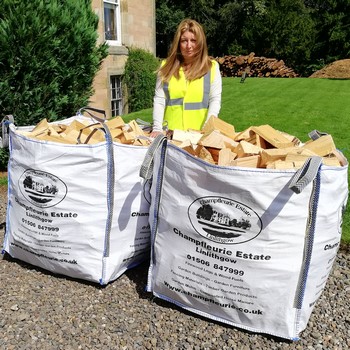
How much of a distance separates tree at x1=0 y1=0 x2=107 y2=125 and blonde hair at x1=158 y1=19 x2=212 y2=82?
92.3 inches

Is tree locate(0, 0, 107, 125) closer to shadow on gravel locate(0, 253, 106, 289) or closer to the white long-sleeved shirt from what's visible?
the white long-sleeved shirt

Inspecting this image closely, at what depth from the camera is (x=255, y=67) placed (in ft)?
74.2

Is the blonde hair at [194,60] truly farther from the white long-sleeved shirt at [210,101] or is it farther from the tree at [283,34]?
the tree at [283,34]

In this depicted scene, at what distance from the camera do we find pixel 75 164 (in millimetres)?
2533

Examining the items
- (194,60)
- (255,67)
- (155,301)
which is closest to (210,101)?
(194,60)

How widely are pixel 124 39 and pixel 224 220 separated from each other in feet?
33.2

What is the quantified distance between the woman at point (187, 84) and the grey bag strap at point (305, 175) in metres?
1.44

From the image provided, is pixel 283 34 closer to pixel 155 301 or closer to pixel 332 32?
pixel 332 32

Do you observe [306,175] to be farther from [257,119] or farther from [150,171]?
[257,119]

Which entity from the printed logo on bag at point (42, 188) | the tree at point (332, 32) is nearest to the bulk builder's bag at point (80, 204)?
the printed logo on bag at point (42, 188)

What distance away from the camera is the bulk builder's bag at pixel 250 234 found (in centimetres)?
205

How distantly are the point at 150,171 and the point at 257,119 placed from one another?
6475mm

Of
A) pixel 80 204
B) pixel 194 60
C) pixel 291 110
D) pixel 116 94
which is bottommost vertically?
pixel 116 94

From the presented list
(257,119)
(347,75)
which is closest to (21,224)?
Answer: (257,119)
